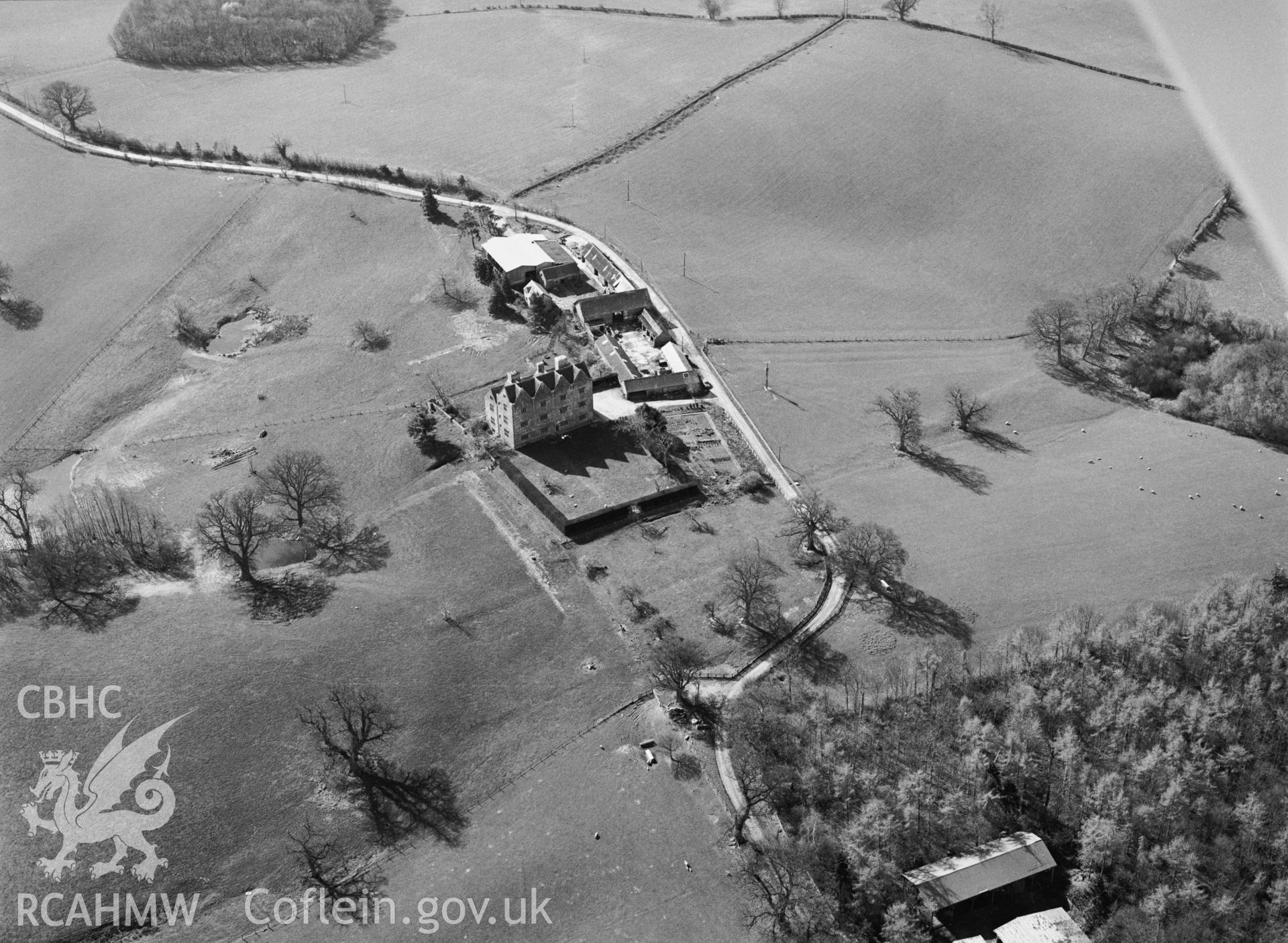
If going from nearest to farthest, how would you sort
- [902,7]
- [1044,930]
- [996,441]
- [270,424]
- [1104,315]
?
1. [1044,930]
2. [996,441]
3. [270,424]
4. [1104,315]
5. [902,7]

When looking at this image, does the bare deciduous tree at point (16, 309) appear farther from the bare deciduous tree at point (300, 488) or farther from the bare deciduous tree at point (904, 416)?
the bare deciduous tree at point (904, 416)

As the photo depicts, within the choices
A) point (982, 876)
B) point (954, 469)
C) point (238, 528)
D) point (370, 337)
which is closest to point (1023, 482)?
point (954, 469)

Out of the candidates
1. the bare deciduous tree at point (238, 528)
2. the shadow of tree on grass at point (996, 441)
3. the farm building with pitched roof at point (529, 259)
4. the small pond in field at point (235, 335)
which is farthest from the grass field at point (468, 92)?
the shadow of tree on grass at point (996, 441)

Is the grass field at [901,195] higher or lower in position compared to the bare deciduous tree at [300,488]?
higher

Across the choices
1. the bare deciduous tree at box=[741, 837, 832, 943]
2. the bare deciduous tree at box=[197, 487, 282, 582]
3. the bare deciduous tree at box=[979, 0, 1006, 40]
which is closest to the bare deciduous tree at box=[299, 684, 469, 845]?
the bare deciduous tree at box=[197, 487, 282, 582]

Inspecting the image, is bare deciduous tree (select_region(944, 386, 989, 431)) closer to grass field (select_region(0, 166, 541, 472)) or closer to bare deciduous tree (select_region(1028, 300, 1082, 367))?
bare deciduous tree (select_region(1028, 300, 1082, 367))

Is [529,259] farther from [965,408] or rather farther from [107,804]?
[107,804]
